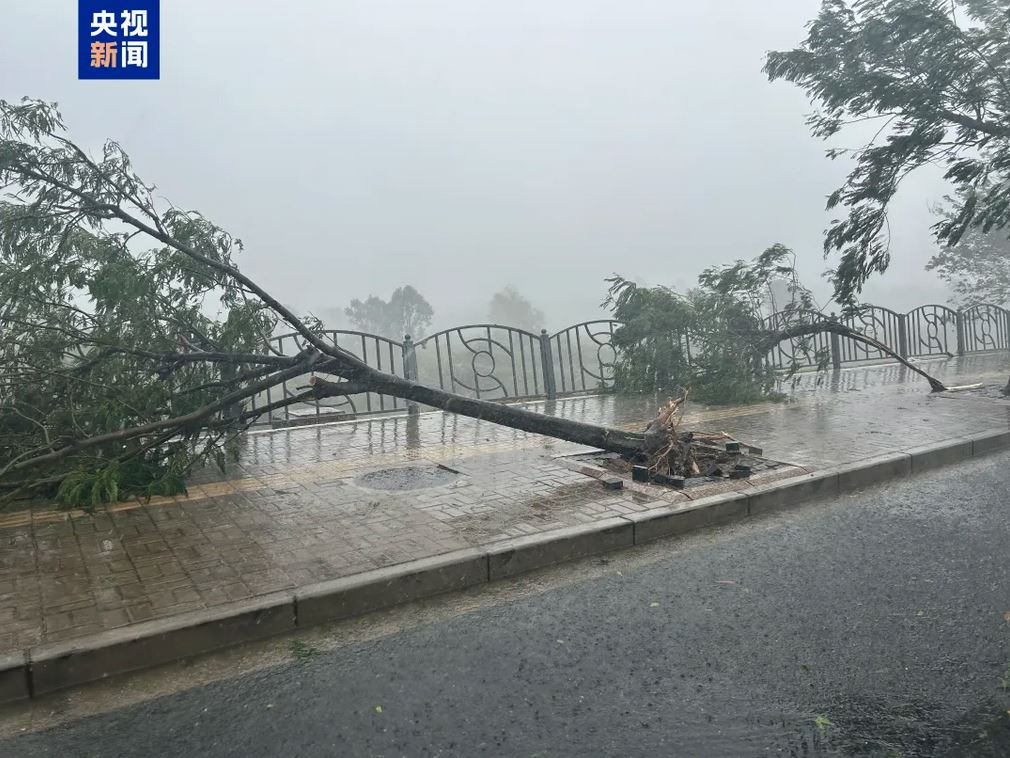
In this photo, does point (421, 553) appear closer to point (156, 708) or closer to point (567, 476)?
point (156, 708)

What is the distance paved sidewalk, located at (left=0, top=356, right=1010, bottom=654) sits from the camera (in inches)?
157

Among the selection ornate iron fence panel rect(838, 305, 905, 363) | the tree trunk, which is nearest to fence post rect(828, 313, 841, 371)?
ornate iron fence panel rect(838, 305, 905, 363)

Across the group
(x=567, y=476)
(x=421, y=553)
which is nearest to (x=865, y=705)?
(x=421, y=553)

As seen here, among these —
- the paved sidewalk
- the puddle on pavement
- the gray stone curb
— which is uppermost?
the paved sidewalk

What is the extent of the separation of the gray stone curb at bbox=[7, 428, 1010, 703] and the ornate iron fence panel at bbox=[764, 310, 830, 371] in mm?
6112

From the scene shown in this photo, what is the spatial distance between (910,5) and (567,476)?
891cm

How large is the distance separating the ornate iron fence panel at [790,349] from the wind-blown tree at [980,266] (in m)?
18.4

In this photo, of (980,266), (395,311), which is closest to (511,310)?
(395,311)

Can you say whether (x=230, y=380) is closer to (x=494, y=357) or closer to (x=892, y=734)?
(x=892, y=734)

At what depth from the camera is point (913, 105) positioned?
10.7 metres

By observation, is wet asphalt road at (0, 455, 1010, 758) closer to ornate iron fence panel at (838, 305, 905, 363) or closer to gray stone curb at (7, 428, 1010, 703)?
gray stone curb at (7, 428, 1010, 703)

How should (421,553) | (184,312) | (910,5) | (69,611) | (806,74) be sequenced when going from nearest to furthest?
(69,611)
(421,553)
(184,312)
(910,5)
(806,74)

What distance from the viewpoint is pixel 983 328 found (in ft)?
72.2

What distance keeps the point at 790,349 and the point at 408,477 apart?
848 cm
